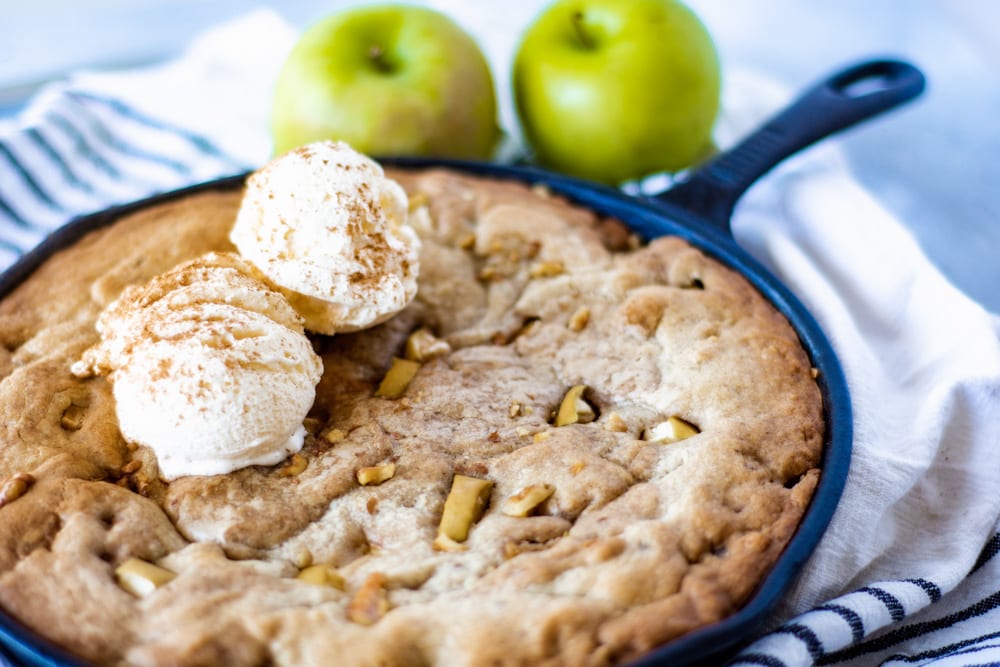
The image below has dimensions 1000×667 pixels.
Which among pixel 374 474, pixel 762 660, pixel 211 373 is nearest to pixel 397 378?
pixel 374 474

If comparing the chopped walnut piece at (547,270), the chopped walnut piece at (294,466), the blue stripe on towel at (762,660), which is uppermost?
the chopped walnut piece at (547,270)

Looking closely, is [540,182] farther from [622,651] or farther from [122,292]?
[622,651]

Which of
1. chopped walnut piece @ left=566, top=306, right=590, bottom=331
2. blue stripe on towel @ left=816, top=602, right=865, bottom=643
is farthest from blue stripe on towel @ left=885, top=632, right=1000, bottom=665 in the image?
chopped walnut piece @ left=566, top=306, right=590, bottom=331

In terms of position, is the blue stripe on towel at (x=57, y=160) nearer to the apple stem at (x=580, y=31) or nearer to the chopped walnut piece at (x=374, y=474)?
the apple stem at (x=580, y=31)

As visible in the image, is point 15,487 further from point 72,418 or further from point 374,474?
point 374,474

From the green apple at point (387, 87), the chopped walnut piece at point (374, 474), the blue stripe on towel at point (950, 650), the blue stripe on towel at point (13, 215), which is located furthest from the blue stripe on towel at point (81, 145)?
the blue stripe on towel at point (950, 650)
